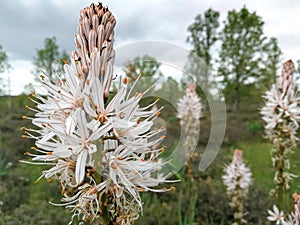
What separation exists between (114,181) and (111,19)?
2.50 feet

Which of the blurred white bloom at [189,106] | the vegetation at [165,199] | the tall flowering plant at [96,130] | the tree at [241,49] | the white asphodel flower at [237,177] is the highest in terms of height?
the tree at [241,49]

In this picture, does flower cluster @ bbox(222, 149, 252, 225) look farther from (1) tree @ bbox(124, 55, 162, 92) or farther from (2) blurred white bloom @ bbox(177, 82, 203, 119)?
(1) tree @ bbox(124, 55, 162, 92)

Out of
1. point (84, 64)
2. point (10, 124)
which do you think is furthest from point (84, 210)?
point (10, 124)

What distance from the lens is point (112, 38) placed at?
60.6 inches

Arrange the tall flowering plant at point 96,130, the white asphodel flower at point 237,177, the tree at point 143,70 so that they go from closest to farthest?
the tall flowering plant at point 96,130 < the tree at point 143,70 < the white asphodel flower at point 237,177

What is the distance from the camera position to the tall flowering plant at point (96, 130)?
1420mm

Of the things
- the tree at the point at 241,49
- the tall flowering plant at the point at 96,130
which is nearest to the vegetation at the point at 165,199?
the tall flowering plant at the point at 96,130

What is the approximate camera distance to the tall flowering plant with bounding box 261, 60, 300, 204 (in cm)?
374

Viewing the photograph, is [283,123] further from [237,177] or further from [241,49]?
[241,49]

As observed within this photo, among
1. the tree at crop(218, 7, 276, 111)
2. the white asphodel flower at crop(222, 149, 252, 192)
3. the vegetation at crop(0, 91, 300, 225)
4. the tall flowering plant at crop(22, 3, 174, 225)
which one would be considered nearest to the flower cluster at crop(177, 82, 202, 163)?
the vegetation at crop(0, 91, 300, 225)

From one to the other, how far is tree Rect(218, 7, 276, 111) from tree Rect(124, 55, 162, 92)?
23.9 m

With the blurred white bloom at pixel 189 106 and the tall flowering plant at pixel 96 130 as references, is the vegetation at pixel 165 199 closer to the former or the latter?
the blurred white bloom at pixel 189 106

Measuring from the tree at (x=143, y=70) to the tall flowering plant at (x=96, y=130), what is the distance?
1.46 m

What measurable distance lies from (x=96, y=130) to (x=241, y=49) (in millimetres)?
28288
